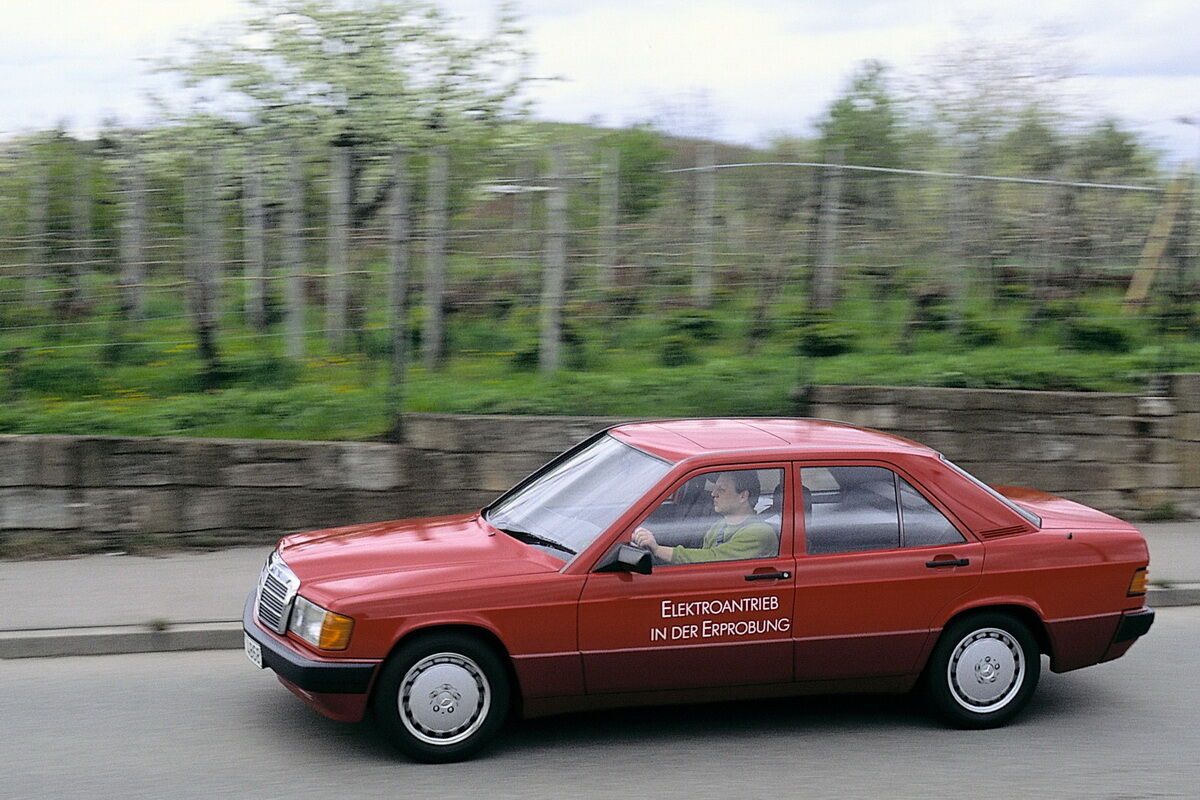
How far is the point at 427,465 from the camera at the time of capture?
374 inches

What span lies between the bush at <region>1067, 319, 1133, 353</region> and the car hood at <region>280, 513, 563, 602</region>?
7338 mm

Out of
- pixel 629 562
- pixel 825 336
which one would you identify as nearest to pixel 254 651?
pixel 629 562

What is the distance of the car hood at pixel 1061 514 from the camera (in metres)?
6.23

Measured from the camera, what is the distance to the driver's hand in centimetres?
555

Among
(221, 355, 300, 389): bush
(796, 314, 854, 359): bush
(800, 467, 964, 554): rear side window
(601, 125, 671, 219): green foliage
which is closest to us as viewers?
(800, 467, 964, 554): rear side window

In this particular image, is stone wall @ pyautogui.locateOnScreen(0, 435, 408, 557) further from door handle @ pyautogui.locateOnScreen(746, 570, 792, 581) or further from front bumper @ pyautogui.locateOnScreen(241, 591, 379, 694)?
door handle @ pyautogui.locateOnScreen(746, 570, 792, 581)

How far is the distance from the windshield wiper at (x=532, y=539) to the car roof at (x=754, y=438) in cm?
66

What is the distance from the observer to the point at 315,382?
33.4ft

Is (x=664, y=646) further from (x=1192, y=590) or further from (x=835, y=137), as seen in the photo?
(x=835, y=137)

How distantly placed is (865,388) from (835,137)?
772 cm

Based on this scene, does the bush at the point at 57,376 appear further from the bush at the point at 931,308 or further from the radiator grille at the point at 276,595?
the bush at the point at 931,308

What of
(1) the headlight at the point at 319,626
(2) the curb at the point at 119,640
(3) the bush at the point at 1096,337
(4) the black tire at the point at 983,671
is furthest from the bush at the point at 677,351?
(1) the headlight at the point at 319,626

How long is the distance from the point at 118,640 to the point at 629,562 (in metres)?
3.35

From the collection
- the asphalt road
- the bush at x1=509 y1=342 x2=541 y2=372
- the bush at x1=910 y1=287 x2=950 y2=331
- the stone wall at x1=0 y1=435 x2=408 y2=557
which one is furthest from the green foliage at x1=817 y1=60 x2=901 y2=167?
the asphalt road
